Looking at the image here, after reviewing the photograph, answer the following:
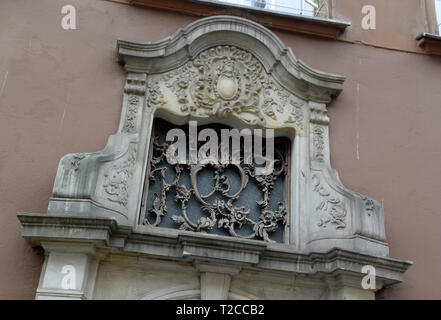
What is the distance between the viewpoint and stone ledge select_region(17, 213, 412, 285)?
15.4ft

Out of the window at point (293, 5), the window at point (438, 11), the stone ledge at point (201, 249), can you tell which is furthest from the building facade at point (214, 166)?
Result: the window at point (438, 11)

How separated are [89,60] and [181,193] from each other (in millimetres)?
1916

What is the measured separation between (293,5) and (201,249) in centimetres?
400

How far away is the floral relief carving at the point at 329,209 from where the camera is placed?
5.45m

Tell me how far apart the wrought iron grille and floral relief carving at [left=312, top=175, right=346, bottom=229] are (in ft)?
1.34

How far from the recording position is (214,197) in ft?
18.9

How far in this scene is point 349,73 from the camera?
663 cm

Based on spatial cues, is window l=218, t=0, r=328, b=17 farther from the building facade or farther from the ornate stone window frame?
the ornate stone window frame

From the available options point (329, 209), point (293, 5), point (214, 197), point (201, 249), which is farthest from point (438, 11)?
point (201, 249)

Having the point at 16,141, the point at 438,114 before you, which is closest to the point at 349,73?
the point at 438,114

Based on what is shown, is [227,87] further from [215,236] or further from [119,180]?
[215,236]

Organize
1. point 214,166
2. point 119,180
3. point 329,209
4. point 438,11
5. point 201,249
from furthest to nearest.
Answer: point 438,11 → point 214,166 → point 329,209 → point 119,180 → point 201,249

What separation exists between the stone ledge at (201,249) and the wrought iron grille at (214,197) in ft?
1.05
